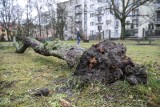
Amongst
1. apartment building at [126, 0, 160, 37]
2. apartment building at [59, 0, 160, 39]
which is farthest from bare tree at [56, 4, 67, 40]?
apartment building at [126, 0, 160, 37]

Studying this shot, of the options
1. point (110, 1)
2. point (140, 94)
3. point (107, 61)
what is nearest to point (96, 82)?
point (107, 61)

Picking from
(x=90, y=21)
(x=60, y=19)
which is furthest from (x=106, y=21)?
(x=60, y=19)

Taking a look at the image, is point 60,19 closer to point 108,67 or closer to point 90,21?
point 90,21

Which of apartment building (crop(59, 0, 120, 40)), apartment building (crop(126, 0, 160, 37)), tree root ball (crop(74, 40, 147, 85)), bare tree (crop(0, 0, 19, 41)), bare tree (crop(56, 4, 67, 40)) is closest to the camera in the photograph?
tree root ball (crop(74, 40, 147, 85))

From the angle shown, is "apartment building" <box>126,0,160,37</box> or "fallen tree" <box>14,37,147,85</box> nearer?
"fallen tree" <box>14,37,147,85</box>

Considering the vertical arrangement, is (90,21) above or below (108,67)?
above

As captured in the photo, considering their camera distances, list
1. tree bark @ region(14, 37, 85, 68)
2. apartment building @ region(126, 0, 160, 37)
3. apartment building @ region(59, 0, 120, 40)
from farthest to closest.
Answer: apartment building @ region(59, 0, 120, 40) → apartment building @ region(126, 0, 160, 37) → tree bark @ region(14, 37, 85, 68)

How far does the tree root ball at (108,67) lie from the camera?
11.6ft

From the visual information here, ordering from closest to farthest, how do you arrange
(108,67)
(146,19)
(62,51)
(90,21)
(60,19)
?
(108,67), (62,51), (60,19), (146,19), (90,21)

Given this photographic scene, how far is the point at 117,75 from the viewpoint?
3607 mm

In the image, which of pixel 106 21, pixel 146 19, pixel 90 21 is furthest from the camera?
pixel 90 21

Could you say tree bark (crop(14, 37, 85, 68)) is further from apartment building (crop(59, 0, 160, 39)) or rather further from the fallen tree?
apartment building (crop(59, 0, 160, 39))

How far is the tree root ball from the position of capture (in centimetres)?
354

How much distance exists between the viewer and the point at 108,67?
377cm
